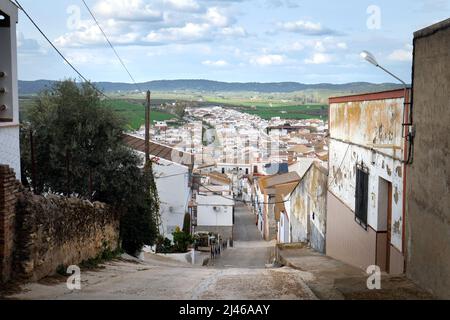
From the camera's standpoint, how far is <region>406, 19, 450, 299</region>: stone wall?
8.09 metres

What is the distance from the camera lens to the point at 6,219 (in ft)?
30.0

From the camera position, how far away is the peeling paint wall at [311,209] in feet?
69.1

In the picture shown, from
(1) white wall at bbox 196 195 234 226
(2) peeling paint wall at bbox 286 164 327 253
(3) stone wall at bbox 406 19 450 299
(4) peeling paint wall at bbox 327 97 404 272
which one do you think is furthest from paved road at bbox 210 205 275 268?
(3) stone wall at bbox 406 19 450 299

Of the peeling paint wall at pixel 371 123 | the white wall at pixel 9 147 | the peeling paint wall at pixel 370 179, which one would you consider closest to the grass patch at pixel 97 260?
the white wall at pixel 9 147

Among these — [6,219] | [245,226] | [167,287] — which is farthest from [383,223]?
[245,226]

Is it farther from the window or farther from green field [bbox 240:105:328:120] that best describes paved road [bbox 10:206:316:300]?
green field [bbox 240:105:328:120]

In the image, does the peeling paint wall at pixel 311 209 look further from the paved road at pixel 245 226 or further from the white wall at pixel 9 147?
the paved road at pixel 245 226

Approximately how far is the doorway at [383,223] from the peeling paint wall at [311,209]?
7.63 meters

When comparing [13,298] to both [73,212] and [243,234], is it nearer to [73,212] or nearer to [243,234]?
[73,212]

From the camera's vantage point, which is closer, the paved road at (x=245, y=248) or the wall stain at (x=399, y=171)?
the wall stain at (x=399, y=171)

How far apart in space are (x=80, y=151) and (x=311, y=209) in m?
10.9

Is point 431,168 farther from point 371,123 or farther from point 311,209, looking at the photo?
point 311,209

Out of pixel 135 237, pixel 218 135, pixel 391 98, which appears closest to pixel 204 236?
pixel 135 237
